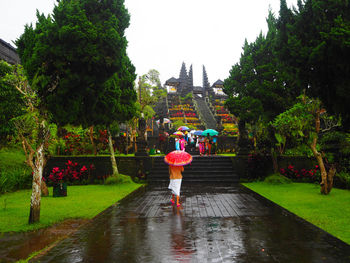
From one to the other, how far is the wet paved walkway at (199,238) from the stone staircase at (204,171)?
698cm

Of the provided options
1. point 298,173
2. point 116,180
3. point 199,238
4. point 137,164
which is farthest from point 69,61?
point 298,173

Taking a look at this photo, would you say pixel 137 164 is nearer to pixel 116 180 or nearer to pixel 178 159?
pixel 116 180

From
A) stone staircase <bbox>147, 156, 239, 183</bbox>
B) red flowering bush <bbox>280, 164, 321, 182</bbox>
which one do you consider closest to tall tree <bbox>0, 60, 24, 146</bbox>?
stone staircase <bbox>147, 156, 239, 183</bbox>

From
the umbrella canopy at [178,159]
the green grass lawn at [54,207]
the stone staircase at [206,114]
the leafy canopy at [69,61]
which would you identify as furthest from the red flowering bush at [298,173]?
the stone staircase at [206,114]

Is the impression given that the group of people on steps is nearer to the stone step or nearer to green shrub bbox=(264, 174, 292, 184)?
the stone step

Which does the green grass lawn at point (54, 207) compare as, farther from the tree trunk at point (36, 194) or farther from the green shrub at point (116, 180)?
the green shrub at point (116, 180)

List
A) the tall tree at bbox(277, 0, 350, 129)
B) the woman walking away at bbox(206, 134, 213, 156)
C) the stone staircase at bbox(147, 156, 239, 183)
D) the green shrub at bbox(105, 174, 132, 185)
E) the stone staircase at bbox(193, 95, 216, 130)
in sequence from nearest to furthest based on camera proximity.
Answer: the tall tree at bbox(277, 0, 350, 129) < the green shrub at bbox(105, 174, 132, 185) < the stone staircase at bbox(147, 156, 239, 183) < the woman walking away at bbox(206, 134, 213, 156) < the stone staircase at bbox(193, 95, 216, 130)

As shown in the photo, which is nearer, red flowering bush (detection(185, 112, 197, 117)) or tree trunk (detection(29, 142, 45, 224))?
tree trunk (detection(29, 142, 45, 224))

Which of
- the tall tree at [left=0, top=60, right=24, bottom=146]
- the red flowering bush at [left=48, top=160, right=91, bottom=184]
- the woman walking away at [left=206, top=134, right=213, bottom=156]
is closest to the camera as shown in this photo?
the tall tree at [left=0, top=60, right=24, bottom=146]

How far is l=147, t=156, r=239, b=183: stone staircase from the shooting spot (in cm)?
1611

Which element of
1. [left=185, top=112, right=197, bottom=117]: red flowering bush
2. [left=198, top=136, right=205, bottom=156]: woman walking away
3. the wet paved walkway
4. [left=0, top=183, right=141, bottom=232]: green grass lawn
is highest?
[left=185, top=112, right=197, bottom=117]: red flowering bush

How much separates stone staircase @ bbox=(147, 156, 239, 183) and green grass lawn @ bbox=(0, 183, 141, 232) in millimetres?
3888

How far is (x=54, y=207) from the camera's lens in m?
9.27

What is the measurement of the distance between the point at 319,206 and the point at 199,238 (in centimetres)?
496
